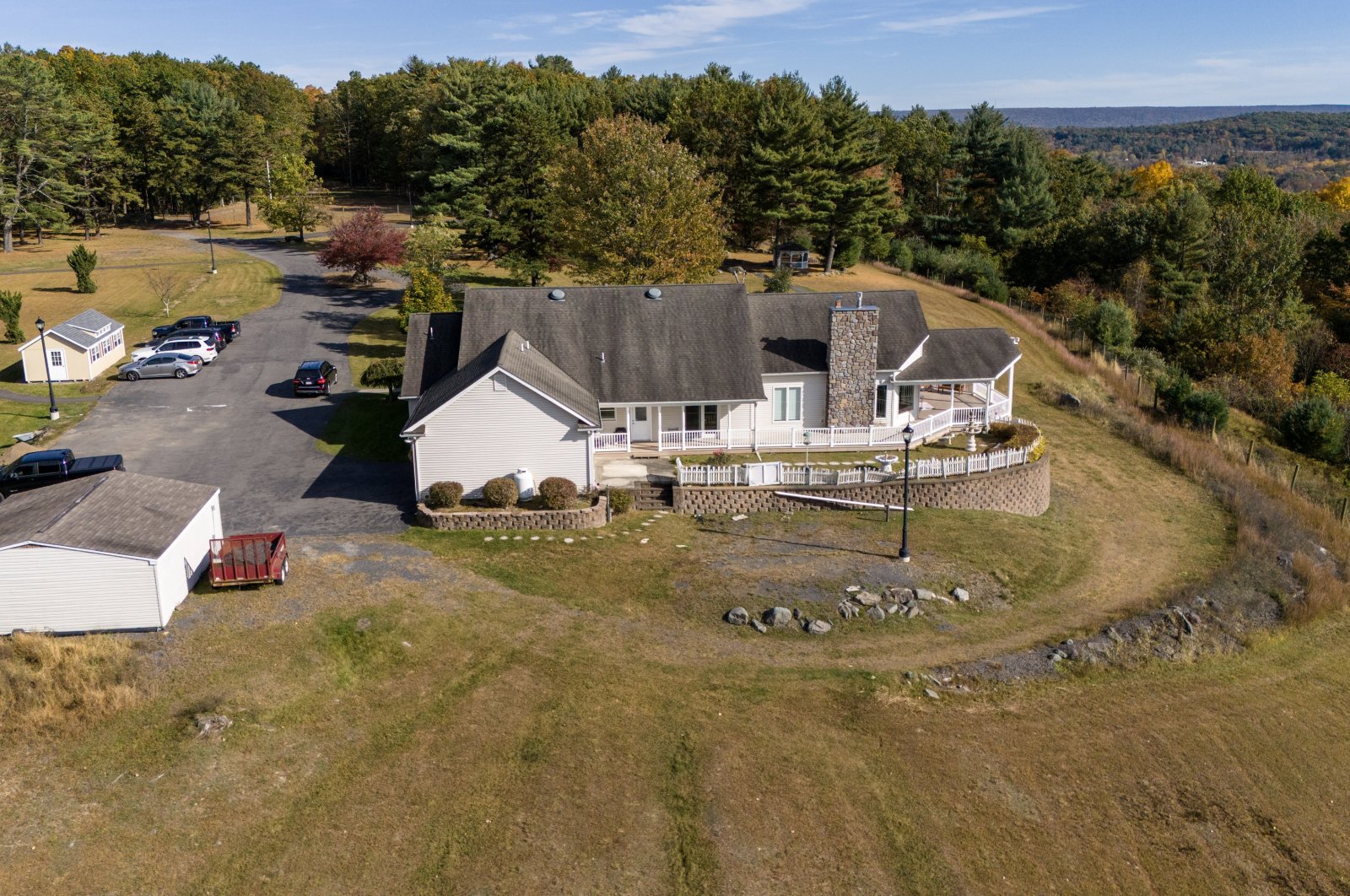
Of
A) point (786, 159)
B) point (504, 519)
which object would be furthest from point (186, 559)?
point (786, 159)

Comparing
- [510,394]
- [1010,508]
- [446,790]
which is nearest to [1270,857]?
[446,790]

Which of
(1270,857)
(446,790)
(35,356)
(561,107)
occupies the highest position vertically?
(561,107)

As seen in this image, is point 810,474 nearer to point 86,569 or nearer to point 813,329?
point 813,329

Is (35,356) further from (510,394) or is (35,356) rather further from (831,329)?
(831,329)

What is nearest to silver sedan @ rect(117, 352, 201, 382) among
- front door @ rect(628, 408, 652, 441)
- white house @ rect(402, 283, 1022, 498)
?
white house @ rect(402, 283, 1022, 498)

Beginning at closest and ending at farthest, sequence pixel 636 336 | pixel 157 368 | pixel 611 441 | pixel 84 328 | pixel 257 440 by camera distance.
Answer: pixel 611 441 < pixel 636 336 < pixel 257 440 < pixel 157 368 < pixel 84 328

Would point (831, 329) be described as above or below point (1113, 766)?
above

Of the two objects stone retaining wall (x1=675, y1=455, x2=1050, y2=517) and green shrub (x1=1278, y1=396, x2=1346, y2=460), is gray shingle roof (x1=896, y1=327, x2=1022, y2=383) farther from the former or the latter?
green shrub (x1=1278, y1=396, x2=1346, y2=460)
